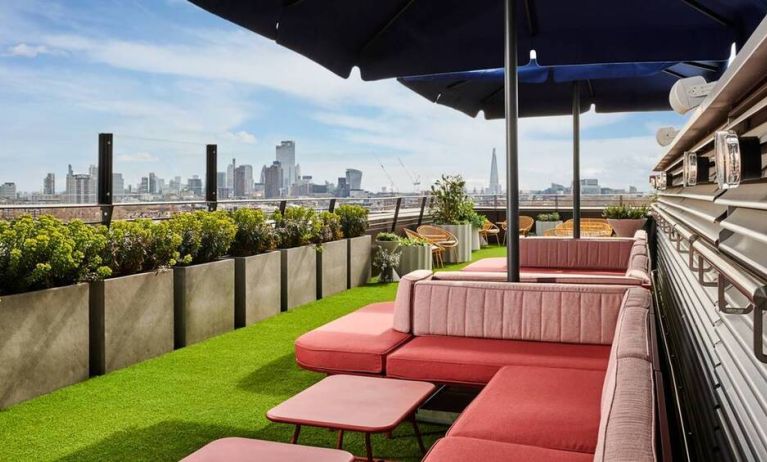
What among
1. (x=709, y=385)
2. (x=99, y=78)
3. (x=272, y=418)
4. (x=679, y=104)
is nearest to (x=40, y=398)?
(x=272, y=418)

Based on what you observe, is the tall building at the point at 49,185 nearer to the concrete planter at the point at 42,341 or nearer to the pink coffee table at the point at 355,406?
the concrete planter at the point at 42,341

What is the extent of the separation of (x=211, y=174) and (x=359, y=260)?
8.29 ft

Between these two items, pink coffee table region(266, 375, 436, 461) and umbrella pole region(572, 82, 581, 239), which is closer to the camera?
pink coffee table region(266, 375, 436, 461)

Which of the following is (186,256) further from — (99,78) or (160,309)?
(99,78)

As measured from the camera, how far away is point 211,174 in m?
7.76

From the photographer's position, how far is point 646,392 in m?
1.73

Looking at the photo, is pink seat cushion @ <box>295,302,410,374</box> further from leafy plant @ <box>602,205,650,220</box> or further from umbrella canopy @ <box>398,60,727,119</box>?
leafy plant @ <box>602,205,650,220</box>

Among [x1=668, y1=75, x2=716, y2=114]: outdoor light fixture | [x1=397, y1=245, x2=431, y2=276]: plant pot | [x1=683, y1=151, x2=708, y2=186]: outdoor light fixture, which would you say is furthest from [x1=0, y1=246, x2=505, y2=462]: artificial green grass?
[x1=397, y1=245, x2=431, y2=276]: plant pot

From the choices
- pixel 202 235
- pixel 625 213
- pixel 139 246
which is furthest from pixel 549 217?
pixel 139 246

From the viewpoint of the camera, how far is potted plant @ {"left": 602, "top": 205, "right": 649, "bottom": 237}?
10.4 meters

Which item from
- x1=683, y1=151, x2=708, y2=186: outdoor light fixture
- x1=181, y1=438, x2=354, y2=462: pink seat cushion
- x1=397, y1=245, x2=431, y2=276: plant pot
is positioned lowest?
x1=181, y1=438, x2=354, y2=462: pink seat cushion

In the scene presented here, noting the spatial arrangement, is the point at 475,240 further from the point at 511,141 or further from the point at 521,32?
the point at 511,141

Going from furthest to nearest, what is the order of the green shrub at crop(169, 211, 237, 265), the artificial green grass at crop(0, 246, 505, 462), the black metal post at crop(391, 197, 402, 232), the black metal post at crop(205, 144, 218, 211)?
1. the black metal post at crop(391, 197, 402, 232)
2. the black metal post at crop(205, 144, 218, 211)
3. the green shrub at crop(169, 211, 237, 265)
4. the artificial green grass at crop(0, 246, 505, 462)

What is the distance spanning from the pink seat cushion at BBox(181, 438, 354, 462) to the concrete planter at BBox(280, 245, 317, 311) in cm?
483
